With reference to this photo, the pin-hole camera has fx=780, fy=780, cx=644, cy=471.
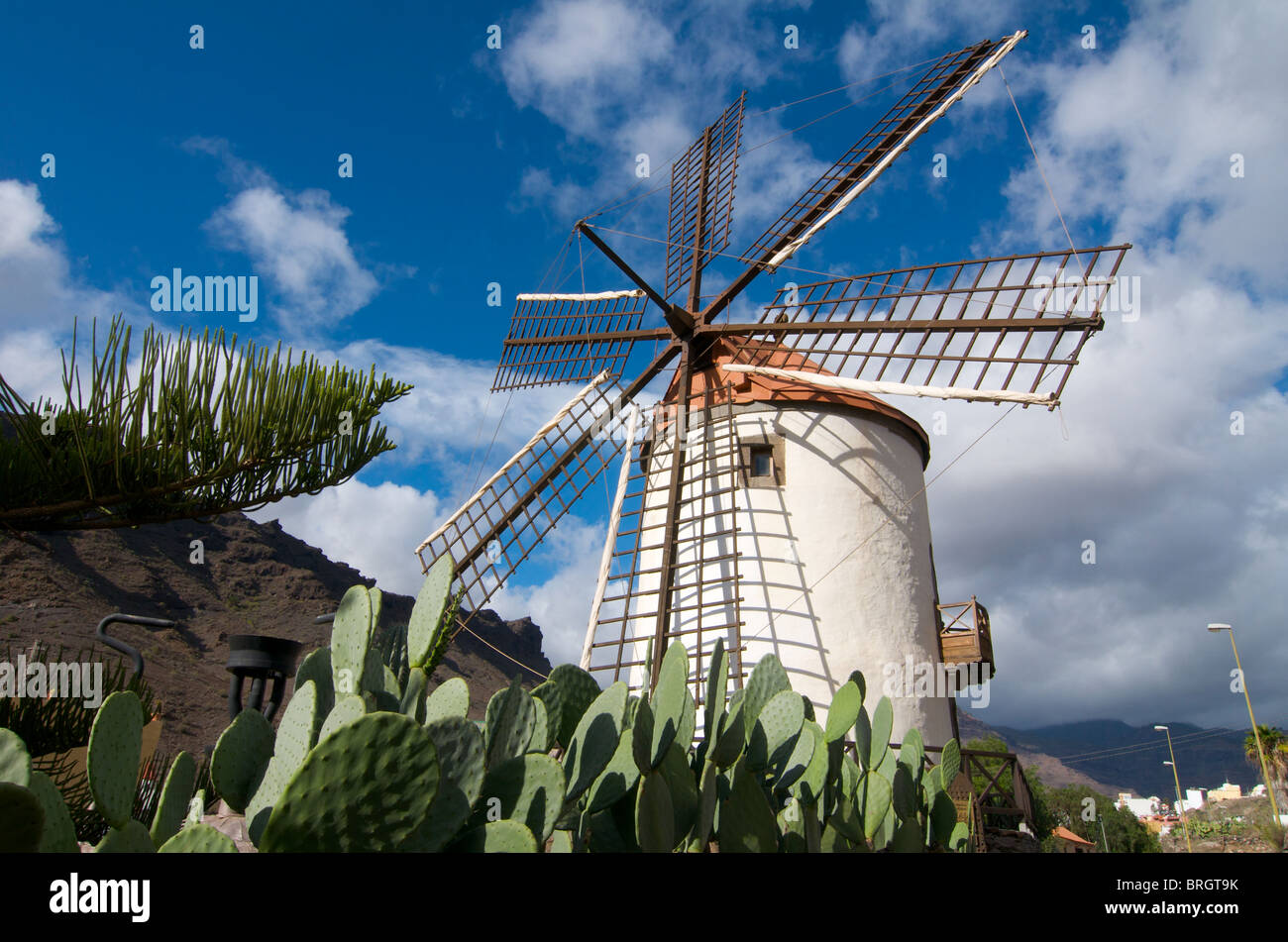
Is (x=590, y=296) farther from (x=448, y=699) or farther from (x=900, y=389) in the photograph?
(x=448, y=699)

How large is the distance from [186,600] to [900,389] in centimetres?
3834

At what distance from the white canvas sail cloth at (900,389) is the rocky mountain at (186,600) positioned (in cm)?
1431

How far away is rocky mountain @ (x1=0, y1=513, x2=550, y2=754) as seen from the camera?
26125 millimetres

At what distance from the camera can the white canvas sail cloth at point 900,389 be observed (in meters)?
8.55

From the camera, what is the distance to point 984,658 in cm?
1118

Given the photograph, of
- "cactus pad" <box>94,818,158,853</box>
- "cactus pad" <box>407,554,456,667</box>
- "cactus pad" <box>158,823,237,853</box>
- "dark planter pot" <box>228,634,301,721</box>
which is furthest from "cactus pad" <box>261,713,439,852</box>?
"dark planter pot" <box>228,634,301,721</box>

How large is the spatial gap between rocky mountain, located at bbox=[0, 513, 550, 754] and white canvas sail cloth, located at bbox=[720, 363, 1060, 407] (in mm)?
14312

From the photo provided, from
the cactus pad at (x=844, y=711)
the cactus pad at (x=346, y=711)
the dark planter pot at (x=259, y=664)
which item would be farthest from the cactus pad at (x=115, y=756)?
the dark planter pot at (x=259, y=664)

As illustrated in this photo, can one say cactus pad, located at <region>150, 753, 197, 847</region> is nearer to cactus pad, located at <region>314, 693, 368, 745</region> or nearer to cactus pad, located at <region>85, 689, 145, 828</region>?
cactus pad, located at <region>85, 689, 145, 828</region>

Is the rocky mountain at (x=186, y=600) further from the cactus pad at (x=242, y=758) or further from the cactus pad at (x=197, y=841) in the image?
the cactus pad at (x=197, y=841)

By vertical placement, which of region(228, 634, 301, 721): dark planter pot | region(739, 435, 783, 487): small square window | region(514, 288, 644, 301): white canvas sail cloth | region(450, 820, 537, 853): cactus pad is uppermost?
region(514, 288, 644, 301): white canvas sail cloth

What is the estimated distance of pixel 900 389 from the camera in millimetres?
9469
